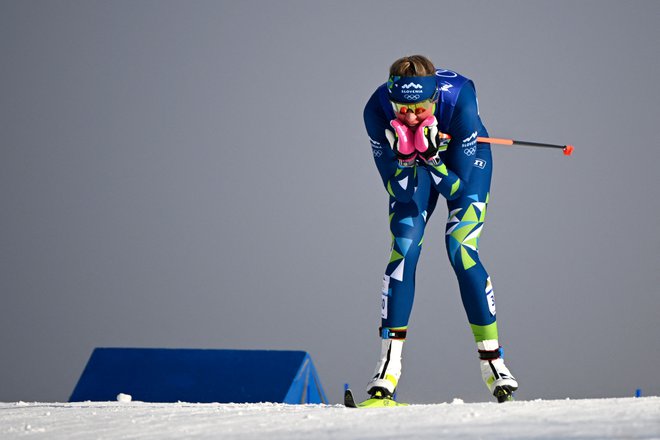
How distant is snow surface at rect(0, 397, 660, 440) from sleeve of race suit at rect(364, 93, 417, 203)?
0.85 metres

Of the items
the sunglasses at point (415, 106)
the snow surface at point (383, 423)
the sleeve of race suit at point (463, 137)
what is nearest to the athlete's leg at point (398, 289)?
the sleeve of race suit at point (463, 137)

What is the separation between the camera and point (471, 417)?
2.33m

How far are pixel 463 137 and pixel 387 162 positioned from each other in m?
0.26

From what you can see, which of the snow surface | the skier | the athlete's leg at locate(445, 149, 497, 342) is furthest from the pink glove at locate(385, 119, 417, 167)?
the snow surface

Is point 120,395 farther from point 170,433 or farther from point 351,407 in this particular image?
point 170,433

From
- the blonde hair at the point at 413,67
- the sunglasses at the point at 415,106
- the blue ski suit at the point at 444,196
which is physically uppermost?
the blonde hair at the point at 413,67

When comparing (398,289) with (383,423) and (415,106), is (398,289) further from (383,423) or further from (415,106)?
(383,423)

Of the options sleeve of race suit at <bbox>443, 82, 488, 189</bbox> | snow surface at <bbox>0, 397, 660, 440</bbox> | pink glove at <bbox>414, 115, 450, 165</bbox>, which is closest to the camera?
snow surface at <bbox>0, 397, 660, 440</bbox>

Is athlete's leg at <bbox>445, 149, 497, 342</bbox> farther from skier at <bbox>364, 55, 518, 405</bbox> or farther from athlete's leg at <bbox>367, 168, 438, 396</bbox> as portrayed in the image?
athlete's leg at <bbox>367, 168, 438, 396</bbox>

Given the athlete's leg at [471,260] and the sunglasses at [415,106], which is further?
the athlete's leg at [471,260]

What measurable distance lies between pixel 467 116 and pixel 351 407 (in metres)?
1.01

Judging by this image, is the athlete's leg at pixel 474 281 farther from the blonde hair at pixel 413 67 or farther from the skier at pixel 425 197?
the blonde hair at pixel 413 67

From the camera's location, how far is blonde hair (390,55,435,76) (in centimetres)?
318

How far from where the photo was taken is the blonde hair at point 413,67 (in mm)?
3178
